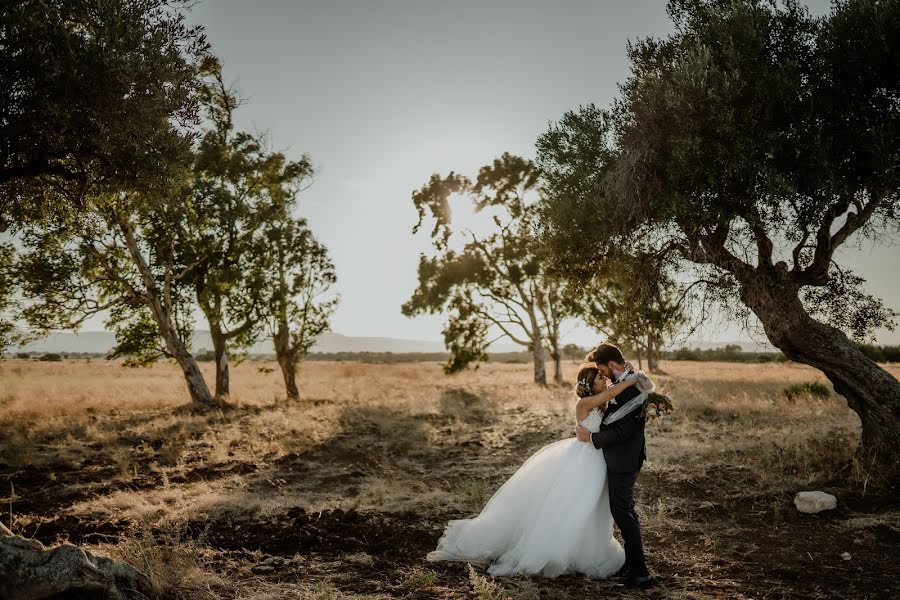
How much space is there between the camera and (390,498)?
388 inches

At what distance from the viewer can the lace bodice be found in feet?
21.6

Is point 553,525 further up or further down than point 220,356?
further down

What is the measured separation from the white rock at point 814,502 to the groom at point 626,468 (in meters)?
3.97

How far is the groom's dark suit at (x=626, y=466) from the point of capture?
6031 millimetres

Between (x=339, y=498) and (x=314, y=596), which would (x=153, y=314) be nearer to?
(x=339, y=498)

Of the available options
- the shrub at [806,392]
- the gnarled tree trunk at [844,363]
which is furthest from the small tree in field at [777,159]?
the shrub at [806,392]

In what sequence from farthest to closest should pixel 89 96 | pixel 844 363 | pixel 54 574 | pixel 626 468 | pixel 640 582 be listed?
pixel 844 363
pixel 89 96
pixel 626 468
pixel 640 582
pixel 54 574

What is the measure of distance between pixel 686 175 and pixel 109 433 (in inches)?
659

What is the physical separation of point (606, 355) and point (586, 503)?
1.74 m

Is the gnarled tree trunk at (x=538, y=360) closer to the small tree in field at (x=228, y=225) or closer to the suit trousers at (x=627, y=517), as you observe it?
the small tree in field at (x=228, y=225)

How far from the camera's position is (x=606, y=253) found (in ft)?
38.0

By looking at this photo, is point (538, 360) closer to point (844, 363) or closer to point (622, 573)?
point (844, 363)

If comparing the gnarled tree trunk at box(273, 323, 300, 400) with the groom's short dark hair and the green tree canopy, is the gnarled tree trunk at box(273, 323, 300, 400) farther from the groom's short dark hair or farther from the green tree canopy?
the groom's short dark hair

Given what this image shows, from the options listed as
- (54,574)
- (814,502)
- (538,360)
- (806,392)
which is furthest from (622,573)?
(538,360)
